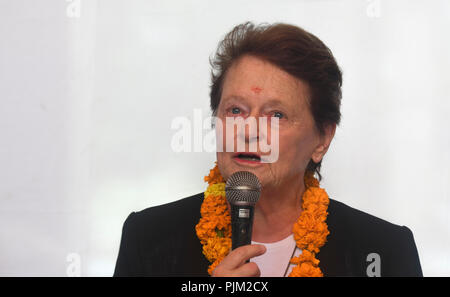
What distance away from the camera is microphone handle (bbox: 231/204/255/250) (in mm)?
1283

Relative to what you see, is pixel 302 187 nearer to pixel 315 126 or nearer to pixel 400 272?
pixel 315 126

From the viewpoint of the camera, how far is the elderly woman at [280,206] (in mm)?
1729

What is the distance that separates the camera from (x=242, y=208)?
131 cm

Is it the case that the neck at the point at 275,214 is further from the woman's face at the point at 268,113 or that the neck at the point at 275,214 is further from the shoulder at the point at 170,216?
the shoulder at the point at 170,216

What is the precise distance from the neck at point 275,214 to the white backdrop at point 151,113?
63cm

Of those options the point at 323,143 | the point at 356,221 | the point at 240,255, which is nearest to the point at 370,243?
the point at 356,221

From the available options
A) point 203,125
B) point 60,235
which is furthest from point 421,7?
point 60,235

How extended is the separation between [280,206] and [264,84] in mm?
488

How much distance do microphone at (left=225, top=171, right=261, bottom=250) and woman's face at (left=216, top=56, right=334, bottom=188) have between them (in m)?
0.32

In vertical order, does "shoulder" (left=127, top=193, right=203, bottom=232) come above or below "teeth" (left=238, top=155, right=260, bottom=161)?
below

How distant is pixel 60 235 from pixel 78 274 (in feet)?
0.72

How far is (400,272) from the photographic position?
6.04ft

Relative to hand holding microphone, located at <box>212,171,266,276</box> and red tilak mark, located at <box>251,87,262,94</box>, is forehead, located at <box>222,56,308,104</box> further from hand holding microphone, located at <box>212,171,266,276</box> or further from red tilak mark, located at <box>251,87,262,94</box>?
hand holding microphone, located at <box>212,171,266,276</box>

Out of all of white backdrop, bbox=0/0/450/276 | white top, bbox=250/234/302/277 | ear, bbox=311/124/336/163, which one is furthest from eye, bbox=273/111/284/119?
white backdrop, bbox=0/0/450/276
